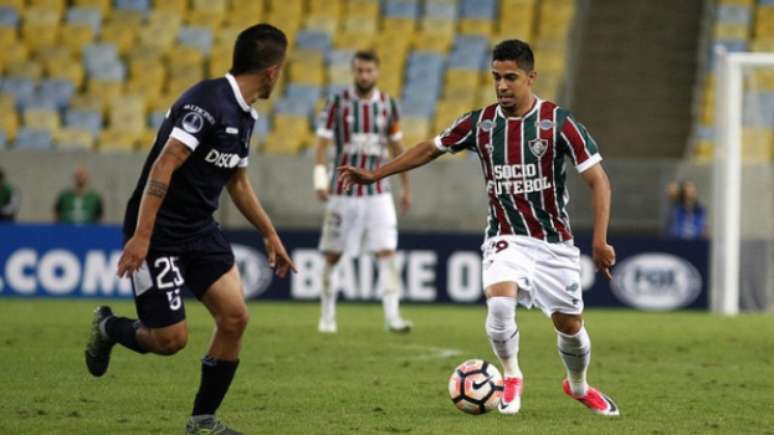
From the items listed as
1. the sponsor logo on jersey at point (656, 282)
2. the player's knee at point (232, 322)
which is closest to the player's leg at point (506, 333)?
the player's knee at point (232, 322)

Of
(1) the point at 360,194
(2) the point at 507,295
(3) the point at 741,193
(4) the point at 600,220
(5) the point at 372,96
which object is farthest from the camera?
(3) the point at 741,193

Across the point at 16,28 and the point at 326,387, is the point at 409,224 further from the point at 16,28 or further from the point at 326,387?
the point at 326,387

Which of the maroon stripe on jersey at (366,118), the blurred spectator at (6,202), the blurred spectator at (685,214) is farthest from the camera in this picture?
the blurred spectator at (685,214)

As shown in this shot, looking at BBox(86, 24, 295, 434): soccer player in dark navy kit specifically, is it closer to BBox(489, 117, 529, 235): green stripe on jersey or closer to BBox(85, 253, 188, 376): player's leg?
BBox(85, 253, 188, 376): player's leg

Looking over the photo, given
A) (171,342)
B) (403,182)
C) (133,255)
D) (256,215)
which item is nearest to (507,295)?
(256,215)

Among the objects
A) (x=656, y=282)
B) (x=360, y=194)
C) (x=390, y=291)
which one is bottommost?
(x=656, y=282)

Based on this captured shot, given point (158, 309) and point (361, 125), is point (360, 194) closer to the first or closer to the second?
point (361, 125)

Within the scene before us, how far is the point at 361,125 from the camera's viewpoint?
1392 centimetres

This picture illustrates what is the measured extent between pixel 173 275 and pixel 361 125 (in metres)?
6.83

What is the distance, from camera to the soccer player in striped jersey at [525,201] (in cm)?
808

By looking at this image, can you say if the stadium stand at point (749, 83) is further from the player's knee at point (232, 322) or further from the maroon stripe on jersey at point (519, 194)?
the player's knee at point (232, 322)

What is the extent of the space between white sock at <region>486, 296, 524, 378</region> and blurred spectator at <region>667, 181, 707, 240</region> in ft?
39.6

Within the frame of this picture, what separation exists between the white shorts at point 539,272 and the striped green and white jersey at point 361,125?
5.82 metres

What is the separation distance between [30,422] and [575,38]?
60.2 feet
